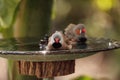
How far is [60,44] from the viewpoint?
0.90 m

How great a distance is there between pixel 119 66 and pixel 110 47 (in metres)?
0.87

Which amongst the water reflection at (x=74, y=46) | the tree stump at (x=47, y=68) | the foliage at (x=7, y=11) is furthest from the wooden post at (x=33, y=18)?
the tree stump at (x=47, y=68)

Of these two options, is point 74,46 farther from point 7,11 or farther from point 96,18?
point 96,18

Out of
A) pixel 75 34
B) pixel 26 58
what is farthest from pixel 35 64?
pixel 75 34

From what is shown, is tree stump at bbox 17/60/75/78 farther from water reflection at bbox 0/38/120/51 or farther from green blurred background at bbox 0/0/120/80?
green blurred background at bbox 0/0/120/80

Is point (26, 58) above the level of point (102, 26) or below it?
below

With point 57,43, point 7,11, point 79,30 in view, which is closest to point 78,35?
point 79,30

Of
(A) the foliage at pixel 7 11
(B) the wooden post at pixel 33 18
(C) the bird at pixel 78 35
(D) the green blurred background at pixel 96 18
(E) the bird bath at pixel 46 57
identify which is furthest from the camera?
(D) the green blurred background at pixel 96 18

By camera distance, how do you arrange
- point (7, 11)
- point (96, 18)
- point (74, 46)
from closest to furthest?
1. point (74, 46)
2. point (7, 11)
3. point (96, 18)

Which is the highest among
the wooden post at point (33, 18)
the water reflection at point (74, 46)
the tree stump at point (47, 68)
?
the wooden post at point (33, 18)

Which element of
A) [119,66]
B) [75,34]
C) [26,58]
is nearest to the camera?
[26,58]

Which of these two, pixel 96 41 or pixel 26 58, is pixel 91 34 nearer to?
pixel 96 41

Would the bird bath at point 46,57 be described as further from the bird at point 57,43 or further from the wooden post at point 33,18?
the wooden post at point 33,18

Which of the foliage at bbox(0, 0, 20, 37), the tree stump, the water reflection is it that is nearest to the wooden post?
the foliage at bbox(0, 0, 20, 37)
